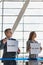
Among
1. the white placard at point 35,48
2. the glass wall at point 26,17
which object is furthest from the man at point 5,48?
the glass wall at point 26,17

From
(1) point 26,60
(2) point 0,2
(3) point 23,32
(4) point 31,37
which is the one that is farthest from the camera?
(3) point 23,32

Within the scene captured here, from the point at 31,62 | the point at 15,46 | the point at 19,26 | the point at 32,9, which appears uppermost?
the point at 32,9

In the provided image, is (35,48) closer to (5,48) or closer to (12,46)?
(12,46)

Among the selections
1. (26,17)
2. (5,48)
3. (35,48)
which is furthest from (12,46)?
(26,17)

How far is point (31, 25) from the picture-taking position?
829 centimetres

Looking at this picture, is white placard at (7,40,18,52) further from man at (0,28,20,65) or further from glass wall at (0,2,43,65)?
glass wall at (0,2,43,65)

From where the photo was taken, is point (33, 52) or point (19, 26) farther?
point (19, 26)

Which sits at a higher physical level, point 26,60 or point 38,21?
point 38,21

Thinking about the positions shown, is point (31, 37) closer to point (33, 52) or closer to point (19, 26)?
point (33, 52)

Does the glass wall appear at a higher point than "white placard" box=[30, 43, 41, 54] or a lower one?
higher

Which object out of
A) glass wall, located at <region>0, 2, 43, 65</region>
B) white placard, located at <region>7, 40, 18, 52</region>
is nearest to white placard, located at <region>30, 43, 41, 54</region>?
white placard, located at <region>7, 40, 18, 52</region>

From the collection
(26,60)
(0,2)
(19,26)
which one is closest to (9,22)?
(19,26)

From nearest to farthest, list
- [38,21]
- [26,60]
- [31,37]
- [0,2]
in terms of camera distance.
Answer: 1. [31,37]
2. [26,60]
3. [0,2]
4. [38,21]

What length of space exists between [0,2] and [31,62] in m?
2.71
